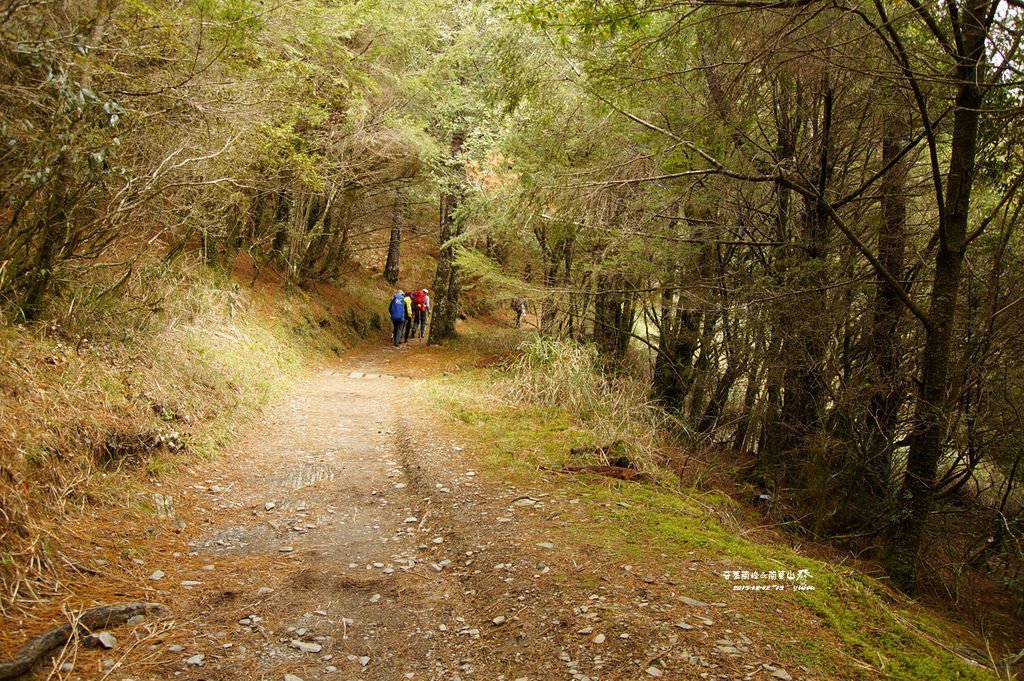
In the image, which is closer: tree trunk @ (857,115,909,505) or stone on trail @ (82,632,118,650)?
stone on trail @ (82,632,118,650)

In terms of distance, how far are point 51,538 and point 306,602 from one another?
1619 millimetres

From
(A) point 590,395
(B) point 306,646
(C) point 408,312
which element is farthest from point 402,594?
(C) point 408,312

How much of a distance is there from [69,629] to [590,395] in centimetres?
649

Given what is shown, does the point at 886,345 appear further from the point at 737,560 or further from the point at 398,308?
the point at 398,308

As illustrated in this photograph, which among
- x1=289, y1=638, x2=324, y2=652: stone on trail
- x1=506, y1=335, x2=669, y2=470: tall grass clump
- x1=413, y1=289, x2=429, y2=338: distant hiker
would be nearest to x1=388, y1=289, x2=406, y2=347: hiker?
x1=413, y1=289, x2=429, y2=338: distant hiker

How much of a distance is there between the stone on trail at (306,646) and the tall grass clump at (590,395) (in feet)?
11.8

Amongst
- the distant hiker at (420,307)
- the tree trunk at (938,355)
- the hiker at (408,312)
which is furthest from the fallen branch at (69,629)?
the distant hiker at (420,307)

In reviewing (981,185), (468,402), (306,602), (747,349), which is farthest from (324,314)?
(981,185)

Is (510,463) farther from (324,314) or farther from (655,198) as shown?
(324,314)

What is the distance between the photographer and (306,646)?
294 cm

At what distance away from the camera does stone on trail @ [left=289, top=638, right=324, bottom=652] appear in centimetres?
291

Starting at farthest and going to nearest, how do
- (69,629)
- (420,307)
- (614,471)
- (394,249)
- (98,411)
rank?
(394,249)
(420,307)
(614,471)
(98,411)
(69,629)

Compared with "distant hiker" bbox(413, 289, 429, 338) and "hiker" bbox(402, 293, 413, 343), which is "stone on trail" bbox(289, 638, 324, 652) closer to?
"hiker" bbox(402, 293, 413, 343)

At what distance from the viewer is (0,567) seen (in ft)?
9.27
